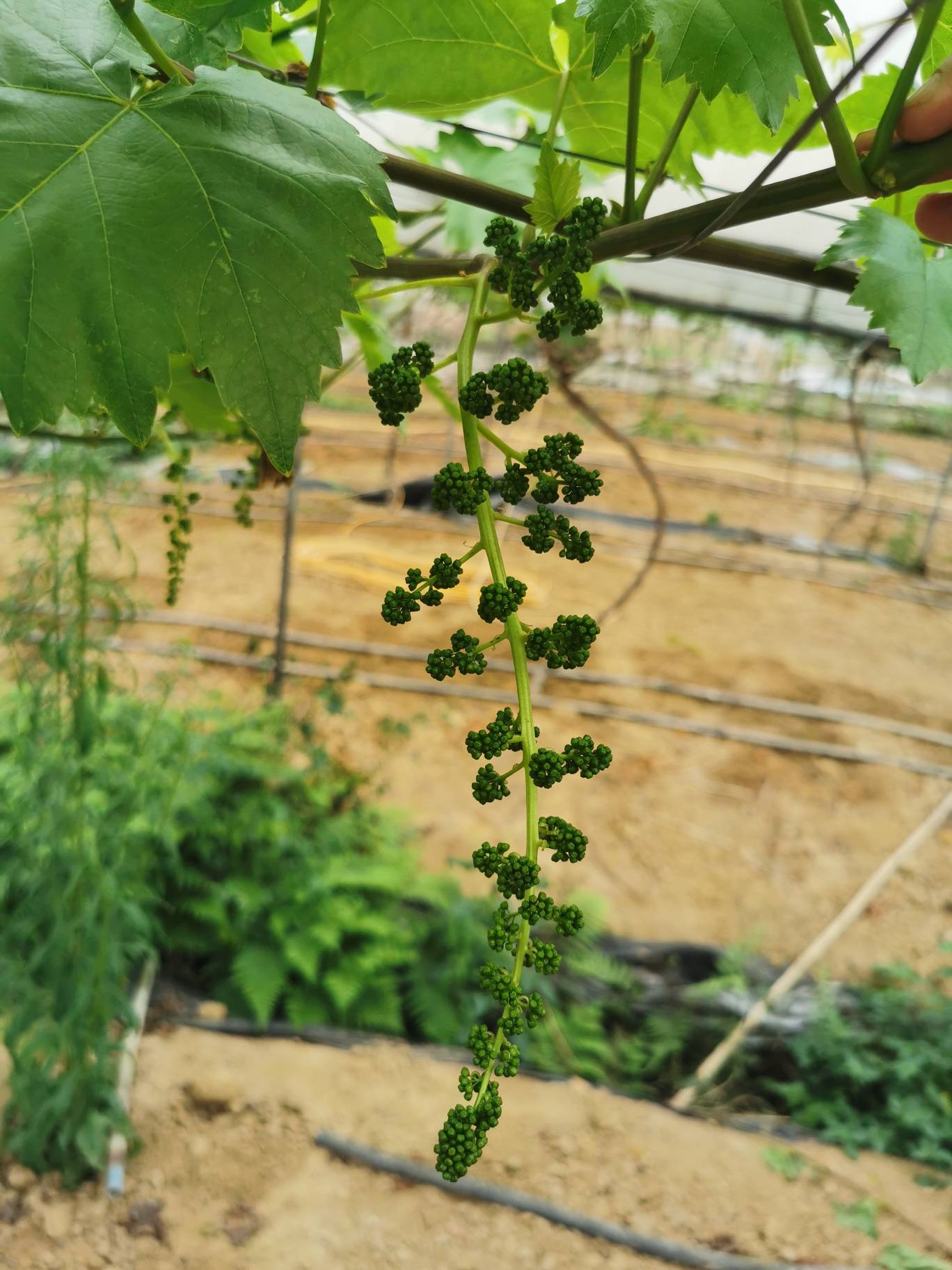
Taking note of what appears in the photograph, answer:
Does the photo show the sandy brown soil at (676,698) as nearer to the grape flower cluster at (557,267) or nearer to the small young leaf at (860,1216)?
the small young leaf at (860,1216)

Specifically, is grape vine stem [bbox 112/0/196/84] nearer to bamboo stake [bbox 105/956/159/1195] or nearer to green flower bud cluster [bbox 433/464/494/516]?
green flower bud cluster [bbox 433/464/494/516]

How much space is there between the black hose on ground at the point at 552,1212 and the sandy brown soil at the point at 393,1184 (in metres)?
0.04

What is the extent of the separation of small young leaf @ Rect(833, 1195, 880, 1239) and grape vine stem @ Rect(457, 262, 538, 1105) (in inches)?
157

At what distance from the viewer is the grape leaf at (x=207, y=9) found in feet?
2.39

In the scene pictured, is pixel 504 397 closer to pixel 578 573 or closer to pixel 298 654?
pixel 298 654

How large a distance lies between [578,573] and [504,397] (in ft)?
31.8

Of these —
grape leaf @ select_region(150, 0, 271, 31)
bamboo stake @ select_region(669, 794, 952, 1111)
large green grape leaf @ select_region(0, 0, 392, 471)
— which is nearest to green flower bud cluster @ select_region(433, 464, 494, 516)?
large green grape leaf @ select_region(0, 0, 392, 471)

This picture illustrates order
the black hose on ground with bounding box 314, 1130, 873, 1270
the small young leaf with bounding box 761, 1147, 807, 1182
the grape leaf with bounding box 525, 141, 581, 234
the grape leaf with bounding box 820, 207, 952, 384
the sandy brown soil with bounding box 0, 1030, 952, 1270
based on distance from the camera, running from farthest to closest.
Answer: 1. the small young leaf with bounding box 761, 1147, 807, 1182
2. the black hose on ground with bounding box 314, 1130, 873, 1270
3. the sandy brown soil with bounding box 0, 1030, 952, 1270
4. the grape leaf with bounding box 820, 207, 952, 384
5. the grape leaf with bounding box 525, 141, 581, 234

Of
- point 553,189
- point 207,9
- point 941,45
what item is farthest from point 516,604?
point 941,45

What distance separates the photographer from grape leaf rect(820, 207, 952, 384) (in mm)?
752

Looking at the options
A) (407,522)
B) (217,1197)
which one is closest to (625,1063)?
(217,1197)

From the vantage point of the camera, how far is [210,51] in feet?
2.57

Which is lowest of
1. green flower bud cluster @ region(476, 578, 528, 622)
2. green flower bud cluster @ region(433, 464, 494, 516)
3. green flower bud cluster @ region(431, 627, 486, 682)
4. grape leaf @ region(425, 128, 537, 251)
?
green flower bud cluster @ region(431, 627, 486, 682)

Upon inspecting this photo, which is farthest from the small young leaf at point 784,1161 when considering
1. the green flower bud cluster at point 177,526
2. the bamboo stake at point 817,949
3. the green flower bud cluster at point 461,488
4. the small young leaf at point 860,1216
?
the green flower bud cluster at point 461,488
